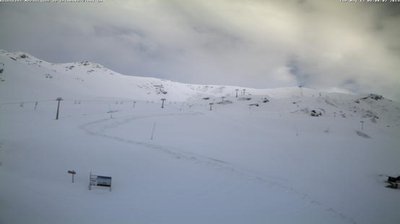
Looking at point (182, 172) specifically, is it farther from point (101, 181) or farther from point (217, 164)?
point (101, 181)

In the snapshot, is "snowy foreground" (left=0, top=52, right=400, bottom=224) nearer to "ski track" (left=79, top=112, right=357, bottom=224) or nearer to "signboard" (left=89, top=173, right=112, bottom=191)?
"ski track" (left=79, top=112, right=357, bottom=224)

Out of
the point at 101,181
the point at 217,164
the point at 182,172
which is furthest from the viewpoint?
the point at 217,164

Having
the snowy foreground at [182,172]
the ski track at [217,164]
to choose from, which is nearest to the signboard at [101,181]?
the snowy foreground at [182,172]

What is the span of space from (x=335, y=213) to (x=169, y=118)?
38.3 meters

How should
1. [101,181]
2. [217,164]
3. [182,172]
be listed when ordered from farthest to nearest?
1. [217,164]
2. [182,172]
3. [101,181]

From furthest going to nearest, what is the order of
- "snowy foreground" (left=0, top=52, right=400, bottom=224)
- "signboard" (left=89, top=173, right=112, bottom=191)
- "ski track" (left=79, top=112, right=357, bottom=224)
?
"ski track" (left=79, top=112, right=357, bottom=224)
"signboard" (left=89, top=173, right=112, bottom=191)
"snowy foreground" (left=0, top=52, right=400, bottom=224)

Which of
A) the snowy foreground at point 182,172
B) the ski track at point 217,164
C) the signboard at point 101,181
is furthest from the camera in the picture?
the ski track at point 217,164

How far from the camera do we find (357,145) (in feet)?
181

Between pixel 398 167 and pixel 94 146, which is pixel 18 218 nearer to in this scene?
pixel 94 146

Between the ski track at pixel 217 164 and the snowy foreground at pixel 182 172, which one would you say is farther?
the ski track at pixel 217 164

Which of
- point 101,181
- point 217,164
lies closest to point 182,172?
point 217,164

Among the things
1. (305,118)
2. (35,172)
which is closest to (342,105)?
(305,118)

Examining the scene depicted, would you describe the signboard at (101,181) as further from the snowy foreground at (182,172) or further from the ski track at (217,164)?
the ski track at (217,164)

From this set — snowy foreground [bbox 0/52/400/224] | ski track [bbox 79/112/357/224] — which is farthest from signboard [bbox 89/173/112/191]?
ski track [bbox 79/112/357/224]
